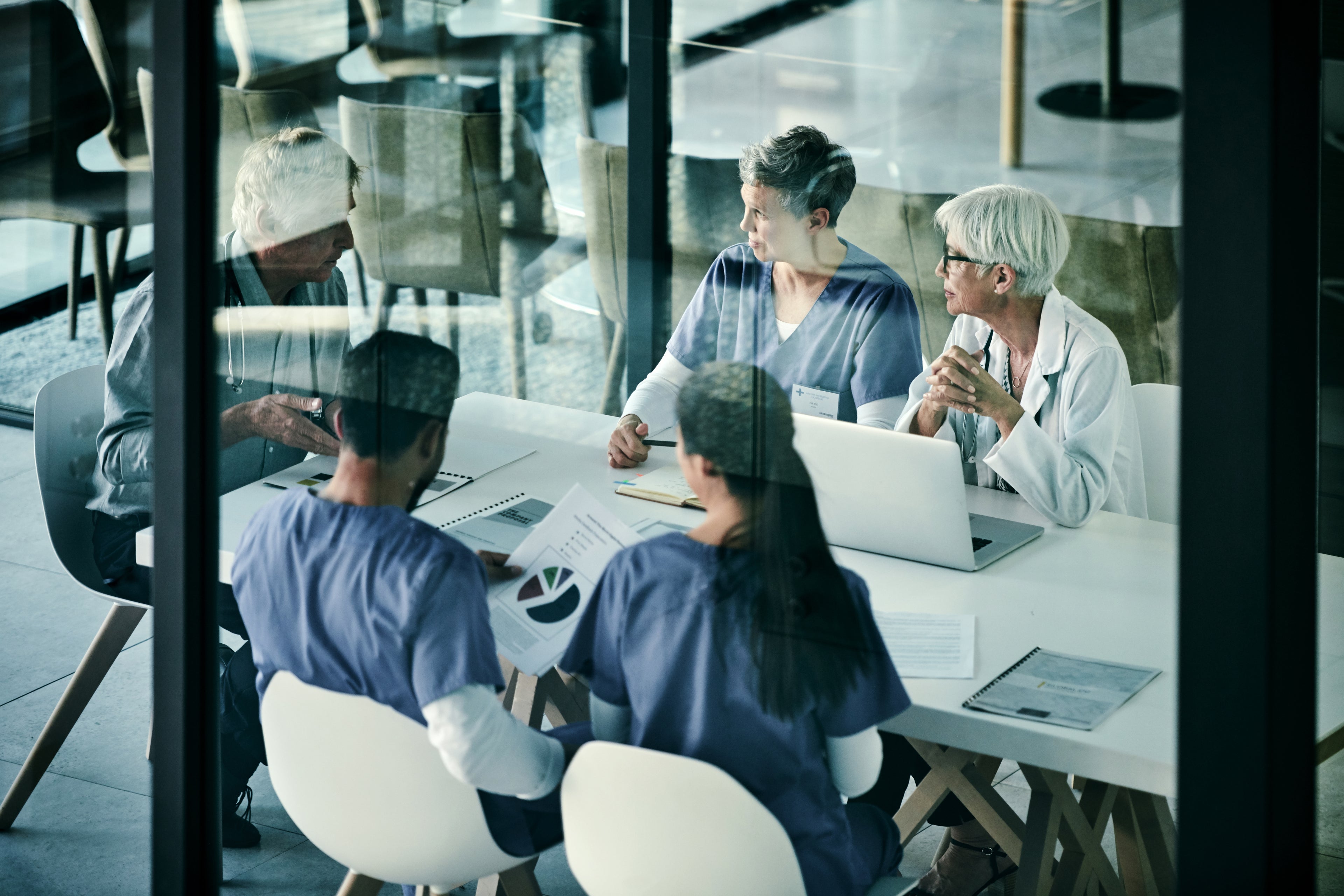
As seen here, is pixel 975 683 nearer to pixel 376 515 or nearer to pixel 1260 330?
pixel 1260 330

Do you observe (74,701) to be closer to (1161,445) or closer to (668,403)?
(668,403)

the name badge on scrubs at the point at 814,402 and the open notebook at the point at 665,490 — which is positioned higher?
the name badge on scrubs at the point at 814,402

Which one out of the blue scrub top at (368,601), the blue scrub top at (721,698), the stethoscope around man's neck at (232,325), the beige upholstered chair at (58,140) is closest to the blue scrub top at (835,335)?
the blue scrub top at (721,698)

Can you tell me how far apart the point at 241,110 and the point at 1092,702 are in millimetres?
1342

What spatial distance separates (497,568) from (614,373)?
0.29 m

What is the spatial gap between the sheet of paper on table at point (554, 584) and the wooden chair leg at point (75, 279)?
2060mm

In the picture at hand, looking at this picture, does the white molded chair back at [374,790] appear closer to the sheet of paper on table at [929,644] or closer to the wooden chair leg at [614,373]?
the wooden chair leg at [614,373]

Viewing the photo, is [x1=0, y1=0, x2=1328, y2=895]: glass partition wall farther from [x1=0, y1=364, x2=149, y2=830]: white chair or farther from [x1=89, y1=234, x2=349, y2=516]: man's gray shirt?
[x1=0, y1=364, x2=149, y2=830]: white chair

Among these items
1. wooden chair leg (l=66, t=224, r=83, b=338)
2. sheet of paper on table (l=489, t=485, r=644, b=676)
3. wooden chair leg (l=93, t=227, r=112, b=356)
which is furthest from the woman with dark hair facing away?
wooden chair leg (l=66, t=224, r=83, b=338)

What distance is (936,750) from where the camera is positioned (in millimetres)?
1745

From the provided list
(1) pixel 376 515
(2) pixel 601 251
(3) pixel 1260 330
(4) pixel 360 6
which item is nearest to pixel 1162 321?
(3) pixel 1260 330

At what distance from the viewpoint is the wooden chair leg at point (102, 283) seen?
10.7 feet

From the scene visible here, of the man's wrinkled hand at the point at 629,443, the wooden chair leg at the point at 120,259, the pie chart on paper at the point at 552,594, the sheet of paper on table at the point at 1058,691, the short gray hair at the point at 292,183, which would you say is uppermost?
the short gray hair at the point at 292,183

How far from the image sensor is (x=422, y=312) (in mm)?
1836
